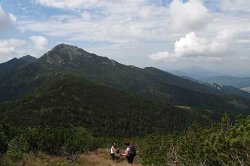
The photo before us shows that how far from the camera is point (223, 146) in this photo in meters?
19.8

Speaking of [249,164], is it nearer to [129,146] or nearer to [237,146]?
[237,146]

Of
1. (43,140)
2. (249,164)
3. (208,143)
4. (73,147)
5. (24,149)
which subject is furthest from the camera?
(73,147)

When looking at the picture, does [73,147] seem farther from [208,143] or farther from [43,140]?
[208,143]

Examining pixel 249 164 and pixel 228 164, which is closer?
pixel 249 164

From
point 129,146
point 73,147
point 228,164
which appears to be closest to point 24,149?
point 129,146

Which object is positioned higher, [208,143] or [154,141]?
[208,143]

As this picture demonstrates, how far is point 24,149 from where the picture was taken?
31.6 metres

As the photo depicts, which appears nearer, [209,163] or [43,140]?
[209,163]

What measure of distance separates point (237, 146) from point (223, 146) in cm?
139

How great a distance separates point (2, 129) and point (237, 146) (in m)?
27.0

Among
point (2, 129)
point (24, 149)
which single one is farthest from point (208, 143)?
point (2, 129)

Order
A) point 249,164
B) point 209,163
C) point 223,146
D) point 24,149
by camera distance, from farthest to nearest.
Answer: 1. point 24,149
2. point 209,163
3. point 223,146
4. point 249,164

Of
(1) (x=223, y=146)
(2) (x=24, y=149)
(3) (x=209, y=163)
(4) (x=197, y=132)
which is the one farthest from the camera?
(4) (x=197, y=132)

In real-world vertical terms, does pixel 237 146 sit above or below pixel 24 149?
above
